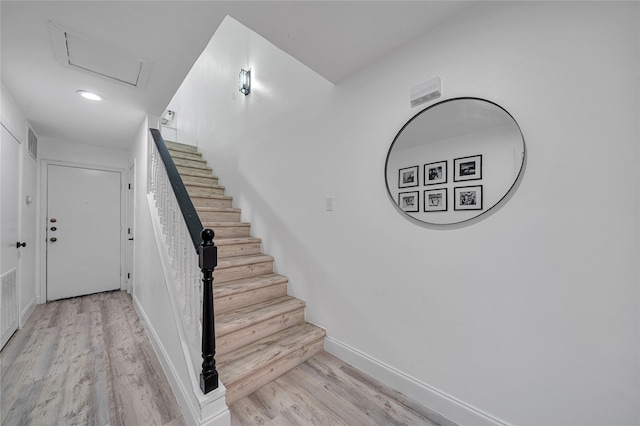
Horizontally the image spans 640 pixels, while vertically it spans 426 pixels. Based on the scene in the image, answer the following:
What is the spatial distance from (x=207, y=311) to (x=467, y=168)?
5.17ft

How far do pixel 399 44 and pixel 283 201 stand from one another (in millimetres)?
1610

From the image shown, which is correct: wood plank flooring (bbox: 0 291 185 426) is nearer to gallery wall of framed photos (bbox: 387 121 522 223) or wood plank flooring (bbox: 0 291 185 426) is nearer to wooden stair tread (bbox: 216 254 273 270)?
wooden stair tread (bbox: 216 254 273 270)

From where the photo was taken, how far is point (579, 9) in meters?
1.07

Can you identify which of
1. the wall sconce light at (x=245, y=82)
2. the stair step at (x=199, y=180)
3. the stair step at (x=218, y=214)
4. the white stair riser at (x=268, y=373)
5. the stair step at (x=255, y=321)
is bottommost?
the white stair riser at (x=268, y=373)

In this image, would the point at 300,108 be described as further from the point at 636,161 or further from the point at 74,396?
the point at 74,396

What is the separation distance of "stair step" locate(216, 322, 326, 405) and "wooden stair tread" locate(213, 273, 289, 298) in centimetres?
42

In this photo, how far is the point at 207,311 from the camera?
130cm

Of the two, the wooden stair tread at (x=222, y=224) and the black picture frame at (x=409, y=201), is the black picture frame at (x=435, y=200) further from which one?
the wooden stair tread at (x=222, y=224)

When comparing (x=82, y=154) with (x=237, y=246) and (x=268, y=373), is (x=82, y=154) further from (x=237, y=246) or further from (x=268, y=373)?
(x=268, y=373)

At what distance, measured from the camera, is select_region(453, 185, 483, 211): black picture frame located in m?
1.33

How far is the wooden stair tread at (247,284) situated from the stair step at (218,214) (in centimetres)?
95

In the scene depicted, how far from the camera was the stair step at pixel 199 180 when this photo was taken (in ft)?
11.0

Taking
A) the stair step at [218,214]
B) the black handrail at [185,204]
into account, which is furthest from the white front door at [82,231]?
the black handrail at [185,204]

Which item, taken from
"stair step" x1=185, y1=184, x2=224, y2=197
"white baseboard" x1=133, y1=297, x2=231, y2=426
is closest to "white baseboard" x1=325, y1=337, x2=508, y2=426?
"white baseboard" x1=133, y1=297, x2=231, y2=426
